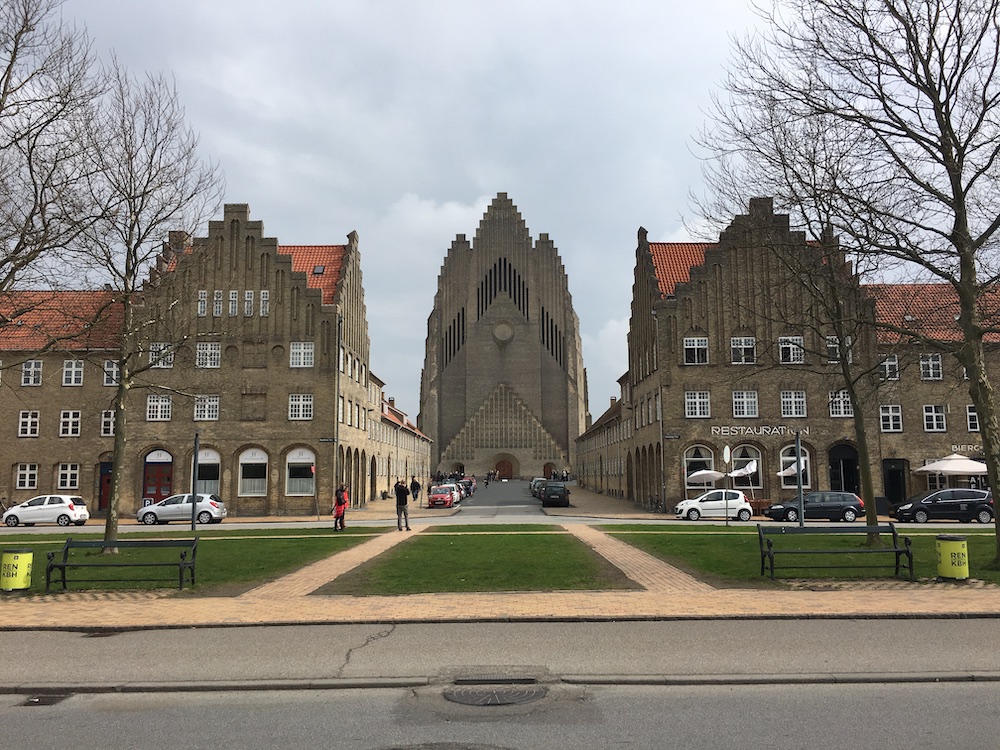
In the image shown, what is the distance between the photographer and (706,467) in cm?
4156

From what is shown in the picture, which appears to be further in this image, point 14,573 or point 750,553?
point 750,553

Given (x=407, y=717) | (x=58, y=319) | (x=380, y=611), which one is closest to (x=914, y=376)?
(x=380, y=611)

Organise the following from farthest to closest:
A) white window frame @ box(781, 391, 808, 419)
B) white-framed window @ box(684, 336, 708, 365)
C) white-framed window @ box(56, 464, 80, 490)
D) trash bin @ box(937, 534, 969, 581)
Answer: white-framed window @ box(684, 336, 708, 365)
white-framed window @ box(56, 464, 80, 490)
white window frame @ box(781, 391, 808, 419)
trash bin @ box(937, 534, 969, 581)

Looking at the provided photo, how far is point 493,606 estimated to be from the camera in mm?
11766

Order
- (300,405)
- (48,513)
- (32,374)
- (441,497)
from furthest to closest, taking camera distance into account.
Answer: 1. (441,497)
2. (32,374)
3. (300,405)
4. (48,513)

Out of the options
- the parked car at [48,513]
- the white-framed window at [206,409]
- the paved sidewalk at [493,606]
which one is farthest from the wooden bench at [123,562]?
the white-framed window at [206,409]

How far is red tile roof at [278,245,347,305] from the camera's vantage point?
45312 millimetres

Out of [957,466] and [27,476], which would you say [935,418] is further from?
[27,476]

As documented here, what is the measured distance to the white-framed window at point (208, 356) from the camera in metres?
42.3

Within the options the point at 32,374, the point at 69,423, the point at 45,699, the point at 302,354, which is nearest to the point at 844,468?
the point at 302,354

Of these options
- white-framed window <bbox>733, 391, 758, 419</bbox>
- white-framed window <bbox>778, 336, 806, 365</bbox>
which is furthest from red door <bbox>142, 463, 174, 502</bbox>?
white-framed window <bbox>778, 336, 806, 365</bbox>

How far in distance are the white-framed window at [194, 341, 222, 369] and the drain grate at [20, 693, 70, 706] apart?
119 feet

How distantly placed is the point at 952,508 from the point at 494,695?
108 feet

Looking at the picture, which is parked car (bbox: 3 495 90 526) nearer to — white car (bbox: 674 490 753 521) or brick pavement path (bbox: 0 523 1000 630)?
brick pavement path (bbox: 0 523 1000 630)
